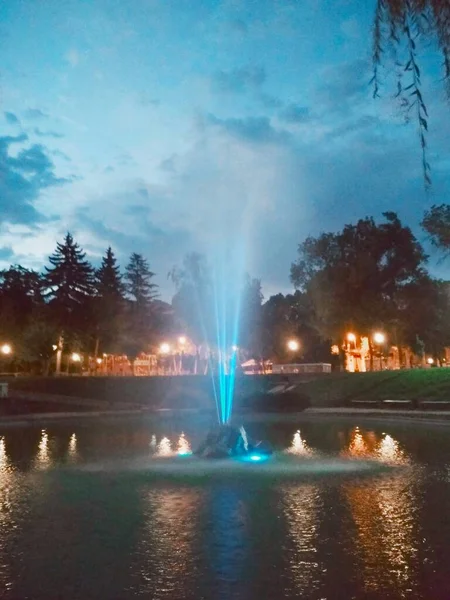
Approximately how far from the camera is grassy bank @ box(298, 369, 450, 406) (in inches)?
1668

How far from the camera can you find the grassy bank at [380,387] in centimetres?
4238

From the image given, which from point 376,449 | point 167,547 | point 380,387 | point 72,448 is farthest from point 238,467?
point 380,387

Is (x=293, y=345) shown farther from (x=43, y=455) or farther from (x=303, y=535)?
(x=303, y=535)

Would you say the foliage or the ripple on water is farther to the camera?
the foliage

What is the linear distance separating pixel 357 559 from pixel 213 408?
35.1 metres

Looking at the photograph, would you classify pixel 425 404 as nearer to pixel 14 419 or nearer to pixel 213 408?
pixel 213 408

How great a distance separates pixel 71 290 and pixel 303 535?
228ft

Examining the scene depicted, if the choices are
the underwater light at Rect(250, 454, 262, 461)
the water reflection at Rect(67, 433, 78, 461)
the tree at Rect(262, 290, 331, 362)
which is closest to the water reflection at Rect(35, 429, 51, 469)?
the water reflection at Rect(67, 433, 78, 461)

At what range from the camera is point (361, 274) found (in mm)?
56531

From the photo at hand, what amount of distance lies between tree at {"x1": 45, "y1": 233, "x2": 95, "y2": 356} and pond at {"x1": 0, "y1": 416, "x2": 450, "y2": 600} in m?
52.0

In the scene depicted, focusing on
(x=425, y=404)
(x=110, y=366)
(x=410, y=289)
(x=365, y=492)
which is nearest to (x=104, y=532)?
(x=365, y=492)

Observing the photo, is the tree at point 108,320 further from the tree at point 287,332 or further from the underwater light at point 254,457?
the underwater light at point 254,457

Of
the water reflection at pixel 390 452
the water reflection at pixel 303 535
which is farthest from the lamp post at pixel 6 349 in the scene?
the water reflection at pixel 303 535

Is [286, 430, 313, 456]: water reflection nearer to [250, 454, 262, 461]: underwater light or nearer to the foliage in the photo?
[250, 454, 262, 461]: underwater light
